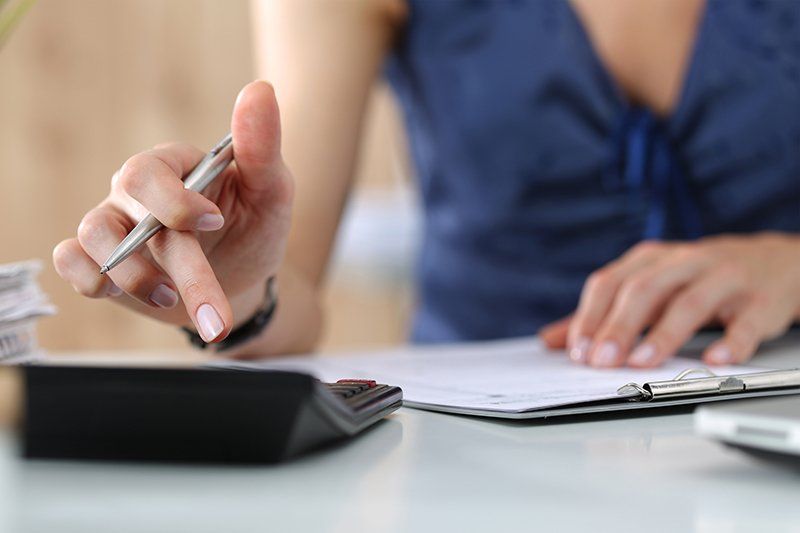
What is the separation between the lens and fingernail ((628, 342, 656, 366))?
1.90 feet

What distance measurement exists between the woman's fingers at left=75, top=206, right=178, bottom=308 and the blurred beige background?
1545 mm

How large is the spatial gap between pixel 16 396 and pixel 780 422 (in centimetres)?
26

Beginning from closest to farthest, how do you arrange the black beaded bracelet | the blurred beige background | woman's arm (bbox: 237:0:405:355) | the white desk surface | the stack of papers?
the white desk surface, the stack of papers, the black beaded bracelet, woman's arm (bbox: 237:0:405:355), the blurred beige background

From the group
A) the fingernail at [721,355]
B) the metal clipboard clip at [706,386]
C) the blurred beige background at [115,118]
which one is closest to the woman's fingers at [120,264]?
the metal clipboard clip at [706,386]

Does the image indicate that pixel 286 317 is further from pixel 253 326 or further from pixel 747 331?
pixel 747 331

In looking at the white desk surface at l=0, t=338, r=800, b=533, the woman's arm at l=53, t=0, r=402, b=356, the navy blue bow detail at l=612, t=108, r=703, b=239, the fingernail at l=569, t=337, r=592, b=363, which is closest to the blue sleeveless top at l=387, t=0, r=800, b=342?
the navy blue bow detail at l=612, t=108, r=703, b=239

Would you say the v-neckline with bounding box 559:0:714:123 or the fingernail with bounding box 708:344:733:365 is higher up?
the v-neckline with bounding box 559:0:714:123

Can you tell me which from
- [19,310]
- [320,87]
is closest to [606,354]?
[19,310]

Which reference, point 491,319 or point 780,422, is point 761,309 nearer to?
point 780,422

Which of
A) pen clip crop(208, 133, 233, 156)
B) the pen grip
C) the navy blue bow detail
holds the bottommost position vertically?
the pen grip

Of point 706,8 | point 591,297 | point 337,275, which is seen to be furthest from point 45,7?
point 591,297

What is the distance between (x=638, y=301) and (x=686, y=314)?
3 cm

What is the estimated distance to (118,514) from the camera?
0.96 feet

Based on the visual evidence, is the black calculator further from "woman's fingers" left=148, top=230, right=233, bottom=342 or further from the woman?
the woman
